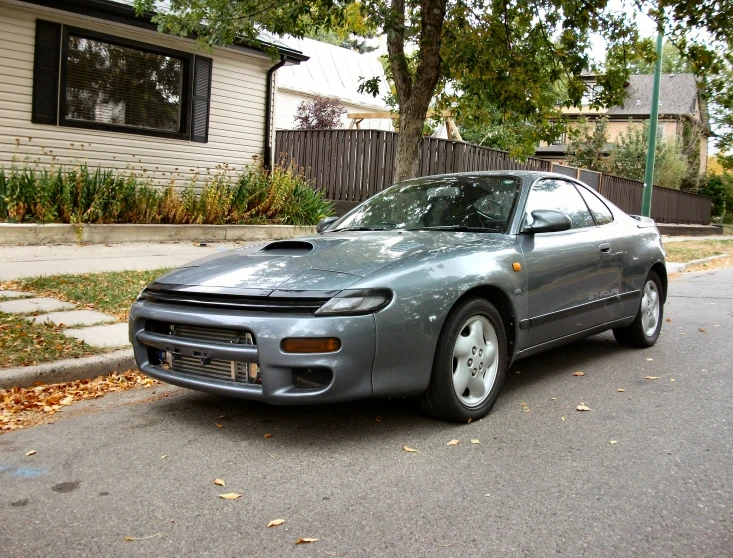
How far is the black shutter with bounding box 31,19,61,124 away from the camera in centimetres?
1132

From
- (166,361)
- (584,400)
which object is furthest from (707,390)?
(166,361)

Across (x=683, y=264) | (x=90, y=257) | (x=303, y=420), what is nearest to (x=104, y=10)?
(x=90, y=257)

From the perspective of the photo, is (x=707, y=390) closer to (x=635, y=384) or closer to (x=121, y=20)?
(x=635, y=384)

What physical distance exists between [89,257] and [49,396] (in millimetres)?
5054

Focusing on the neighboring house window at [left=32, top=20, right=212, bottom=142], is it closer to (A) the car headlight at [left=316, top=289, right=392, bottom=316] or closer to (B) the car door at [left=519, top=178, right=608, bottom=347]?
(B) the car door at [left=519, top=178, right=608, bottom=347]

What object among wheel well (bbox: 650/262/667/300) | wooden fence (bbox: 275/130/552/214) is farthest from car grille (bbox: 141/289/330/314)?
wooden fence (bbox: 275/130/552/214)

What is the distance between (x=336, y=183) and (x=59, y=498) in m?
13.5

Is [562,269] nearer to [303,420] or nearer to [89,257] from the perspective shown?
[303,420]

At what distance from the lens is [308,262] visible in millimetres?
4168

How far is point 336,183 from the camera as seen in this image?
16.3m

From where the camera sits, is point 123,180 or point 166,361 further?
point 123,180

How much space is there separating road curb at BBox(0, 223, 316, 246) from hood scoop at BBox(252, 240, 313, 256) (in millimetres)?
6484

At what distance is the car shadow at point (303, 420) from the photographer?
13.2ft

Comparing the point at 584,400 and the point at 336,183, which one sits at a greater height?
the point at 336,183
